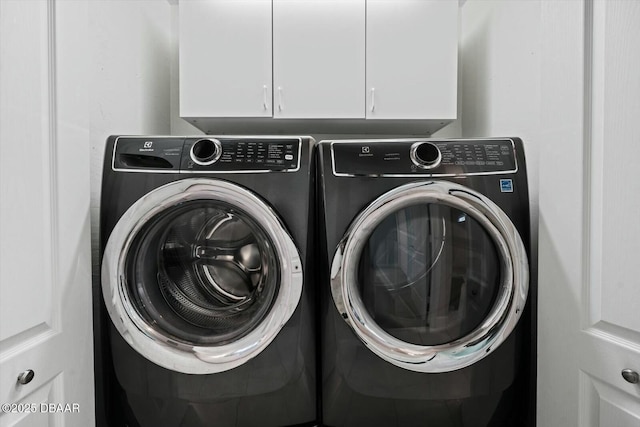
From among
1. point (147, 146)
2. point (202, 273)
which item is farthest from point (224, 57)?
point (202, 273)

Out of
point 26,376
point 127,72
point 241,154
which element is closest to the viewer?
point 26,376

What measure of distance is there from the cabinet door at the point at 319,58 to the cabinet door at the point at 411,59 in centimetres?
6

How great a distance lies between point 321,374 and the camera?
3.43 feet

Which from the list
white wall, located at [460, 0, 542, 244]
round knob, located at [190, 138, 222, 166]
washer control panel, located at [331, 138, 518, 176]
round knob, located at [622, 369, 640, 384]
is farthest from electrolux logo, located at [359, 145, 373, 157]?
round knob, located at [622, 369, 640, 384]

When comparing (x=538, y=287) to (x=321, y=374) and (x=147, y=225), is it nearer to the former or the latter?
(x=321, y=374)

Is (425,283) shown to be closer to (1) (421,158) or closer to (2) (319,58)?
(1) (421,158)

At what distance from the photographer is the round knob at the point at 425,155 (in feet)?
3.38

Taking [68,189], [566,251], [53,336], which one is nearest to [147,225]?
[68,189]

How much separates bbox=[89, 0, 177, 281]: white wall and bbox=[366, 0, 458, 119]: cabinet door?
1005 mm

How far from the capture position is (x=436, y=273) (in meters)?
1.06

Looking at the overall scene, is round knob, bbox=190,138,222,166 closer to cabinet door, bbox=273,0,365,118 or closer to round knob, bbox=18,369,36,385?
cabinet door, bbox=273,0,365,118

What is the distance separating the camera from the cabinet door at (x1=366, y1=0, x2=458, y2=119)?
1441 mm

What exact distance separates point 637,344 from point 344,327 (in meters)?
0.68

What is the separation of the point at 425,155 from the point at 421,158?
0.02m
